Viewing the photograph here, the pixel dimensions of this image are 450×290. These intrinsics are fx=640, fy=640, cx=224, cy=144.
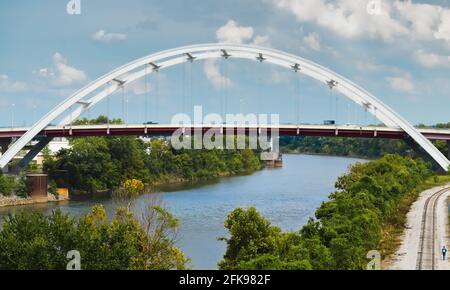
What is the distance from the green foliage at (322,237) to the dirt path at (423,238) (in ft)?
2.64

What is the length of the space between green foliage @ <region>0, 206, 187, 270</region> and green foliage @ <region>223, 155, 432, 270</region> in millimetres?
1458

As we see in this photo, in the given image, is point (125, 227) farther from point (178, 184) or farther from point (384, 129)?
point (178, 184)

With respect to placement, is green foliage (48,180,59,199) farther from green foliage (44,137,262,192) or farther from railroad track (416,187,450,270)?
railroad track (416,187,450,270)

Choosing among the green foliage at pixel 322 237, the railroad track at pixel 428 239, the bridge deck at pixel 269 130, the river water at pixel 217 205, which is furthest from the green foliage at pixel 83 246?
the bridge deck at pixel 269 130

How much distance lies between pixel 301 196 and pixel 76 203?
40.3 feet

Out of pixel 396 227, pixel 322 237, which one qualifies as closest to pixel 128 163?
pixel 396 227

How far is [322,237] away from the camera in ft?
51.8

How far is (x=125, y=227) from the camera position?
42.1 ft

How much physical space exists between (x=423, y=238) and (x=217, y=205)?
41.0ft

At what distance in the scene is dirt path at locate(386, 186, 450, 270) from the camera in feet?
51.9

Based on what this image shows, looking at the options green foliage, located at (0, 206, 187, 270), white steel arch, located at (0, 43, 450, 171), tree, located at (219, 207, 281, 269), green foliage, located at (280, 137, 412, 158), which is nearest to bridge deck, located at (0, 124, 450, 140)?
white steel arch, located at (0, 43, 450, 171)

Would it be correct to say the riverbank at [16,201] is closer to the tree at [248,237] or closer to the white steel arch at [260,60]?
the white steel arch at [260,60]
